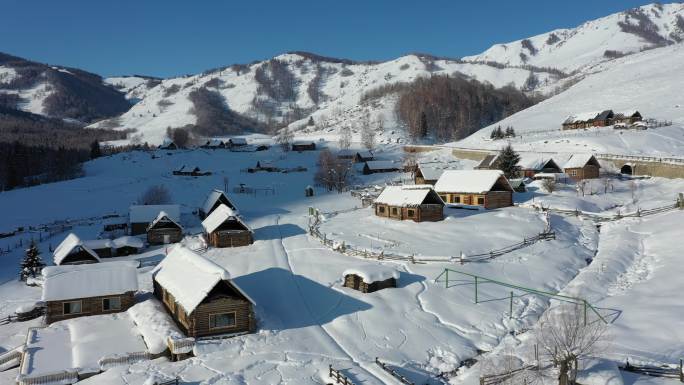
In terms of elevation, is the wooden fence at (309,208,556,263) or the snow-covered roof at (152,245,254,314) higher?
the snow-covered roof at (152,245,254,314)

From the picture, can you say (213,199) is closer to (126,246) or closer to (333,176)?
(126,246)

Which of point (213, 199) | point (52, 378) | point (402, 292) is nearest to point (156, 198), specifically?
point (213, 199)

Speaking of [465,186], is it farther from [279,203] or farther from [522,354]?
[522,354]

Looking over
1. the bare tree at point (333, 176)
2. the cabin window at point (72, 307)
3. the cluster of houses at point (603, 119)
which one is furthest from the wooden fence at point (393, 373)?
the cluster of houses at point (603, 119)

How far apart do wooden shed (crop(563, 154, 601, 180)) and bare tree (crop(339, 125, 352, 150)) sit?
6434cm

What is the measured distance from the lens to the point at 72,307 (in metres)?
30.7

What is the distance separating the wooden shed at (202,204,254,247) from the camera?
1773 inches

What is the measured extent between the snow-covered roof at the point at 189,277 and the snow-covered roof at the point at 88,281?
6.22 ft

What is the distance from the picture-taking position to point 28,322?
104ft

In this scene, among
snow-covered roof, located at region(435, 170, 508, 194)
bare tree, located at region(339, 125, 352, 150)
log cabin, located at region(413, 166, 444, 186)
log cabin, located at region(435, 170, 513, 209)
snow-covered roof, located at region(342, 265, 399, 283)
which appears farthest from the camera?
bare tree, located at region(339, 125, 352, 150)

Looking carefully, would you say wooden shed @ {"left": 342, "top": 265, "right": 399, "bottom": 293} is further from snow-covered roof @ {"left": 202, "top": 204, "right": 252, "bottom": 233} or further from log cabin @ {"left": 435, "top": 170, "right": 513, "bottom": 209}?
log cabin @ {"left": 435, "top": 170, "right": 513, "bottom": 209}

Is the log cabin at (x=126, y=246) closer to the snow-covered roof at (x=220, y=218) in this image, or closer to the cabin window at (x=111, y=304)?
the snow-covered roof at (x=220, y=218)

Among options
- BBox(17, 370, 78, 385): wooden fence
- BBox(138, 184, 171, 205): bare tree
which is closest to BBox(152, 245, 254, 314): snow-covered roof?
BBox(17, 370, 78, 385): wooden fence

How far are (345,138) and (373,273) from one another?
10836 cm
